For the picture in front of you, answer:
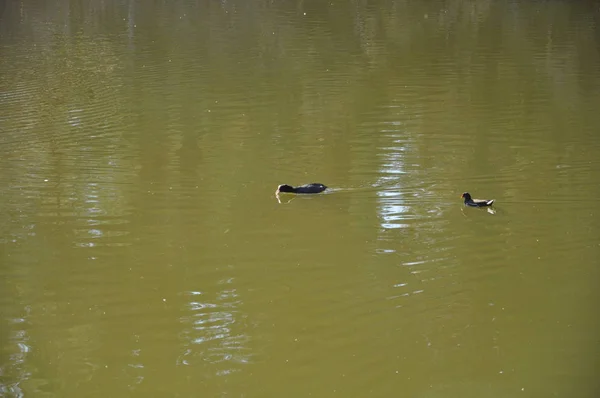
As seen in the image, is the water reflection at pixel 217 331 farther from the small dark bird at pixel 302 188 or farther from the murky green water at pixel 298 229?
the small dark bird at pixel 302 188

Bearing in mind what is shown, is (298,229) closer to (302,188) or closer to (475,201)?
(302,188)

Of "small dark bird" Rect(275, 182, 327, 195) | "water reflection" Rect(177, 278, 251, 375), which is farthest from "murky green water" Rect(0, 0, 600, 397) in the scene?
"small dark bird" Rect(275, 182, 327, 195)

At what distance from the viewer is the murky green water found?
6441 millimetres

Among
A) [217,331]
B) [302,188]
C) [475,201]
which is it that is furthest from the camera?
[302,188]

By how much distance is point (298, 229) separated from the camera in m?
8.81

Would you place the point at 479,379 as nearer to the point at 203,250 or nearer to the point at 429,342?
the point at 429,342

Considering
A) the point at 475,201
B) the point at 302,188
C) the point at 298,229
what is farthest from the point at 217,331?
the point at 475,201

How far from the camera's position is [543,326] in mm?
6922

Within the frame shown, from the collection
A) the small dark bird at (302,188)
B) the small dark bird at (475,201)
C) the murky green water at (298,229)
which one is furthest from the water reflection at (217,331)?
the small dark bird at (475,201)

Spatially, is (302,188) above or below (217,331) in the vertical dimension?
above

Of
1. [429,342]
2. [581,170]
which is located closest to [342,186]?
[581,170]

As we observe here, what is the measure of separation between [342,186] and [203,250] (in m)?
2.19

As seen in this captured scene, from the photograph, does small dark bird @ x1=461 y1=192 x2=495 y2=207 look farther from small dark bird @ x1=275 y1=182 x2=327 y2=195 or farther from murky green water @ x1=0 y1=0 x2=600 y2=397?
small dark bird @ x1=275 y1=182 x2=327 y2=195

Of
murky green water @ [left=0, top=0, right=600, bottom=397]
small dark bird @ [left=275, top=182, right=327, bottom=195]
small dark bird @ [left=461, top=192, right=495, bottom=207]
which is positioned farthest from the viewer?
small dark bird @ [left=275, top=182, right=327, bottom=195]
